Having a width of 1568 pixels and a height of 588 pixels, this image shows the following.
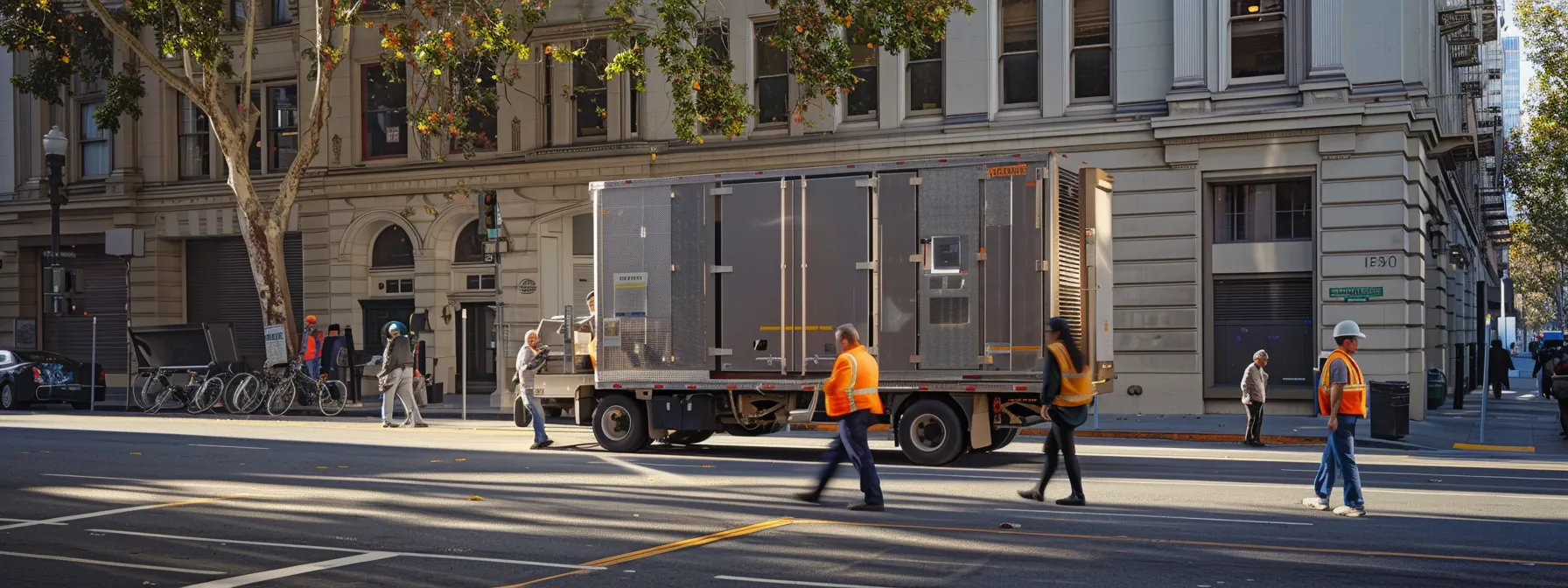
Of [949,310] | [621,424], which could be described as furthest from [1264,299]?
[621,424]

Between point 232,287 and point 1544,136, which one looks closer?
point 232,287

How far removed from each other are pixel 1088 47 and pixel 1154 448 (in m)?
9.64

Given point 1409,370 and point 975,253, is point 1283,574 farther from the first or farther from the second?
point 1409,370

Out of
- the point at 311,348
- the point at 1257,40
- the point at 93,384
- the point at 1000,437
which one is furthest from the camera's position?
the point at 93,384

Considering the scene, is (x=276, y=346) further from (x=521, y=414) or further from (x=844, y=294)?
(x=844, y=294)

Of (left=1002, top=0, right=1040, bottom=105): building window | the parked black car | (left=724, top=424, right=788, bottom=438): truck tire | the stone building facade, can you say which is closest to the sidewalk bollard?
the parked black car

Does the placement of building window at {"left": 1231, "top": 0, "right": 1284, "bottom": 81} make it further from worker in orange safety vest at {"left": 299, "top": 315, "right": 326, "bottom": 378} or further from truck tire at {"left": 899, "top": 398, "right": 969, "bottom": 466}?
worker in orange safety vest at {"left": 299, "top": 315, "right": 326, "bottom": 378}

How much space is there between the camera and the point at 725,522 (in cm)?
1123

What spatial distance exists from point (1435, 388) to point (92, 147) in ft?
110

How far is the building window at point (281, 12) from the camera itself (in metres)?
35.7

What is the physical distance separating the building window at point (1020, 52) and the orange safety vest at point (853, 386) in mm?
16338

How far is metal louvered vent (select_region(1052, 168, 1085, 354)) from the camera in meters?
16.0

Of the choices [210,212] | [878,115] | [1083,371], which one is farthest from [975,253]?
[210,212]

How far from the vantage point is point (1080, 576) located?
8.71 m
